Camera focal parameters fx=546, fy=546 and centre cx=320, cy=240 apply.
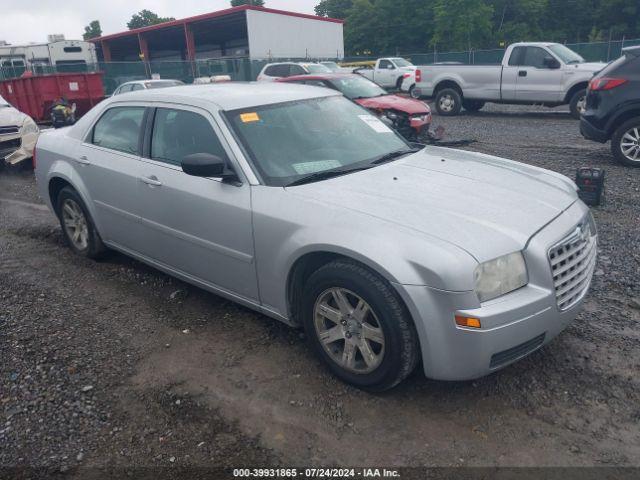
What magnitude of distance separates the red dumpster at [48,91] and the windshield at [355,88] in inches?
417

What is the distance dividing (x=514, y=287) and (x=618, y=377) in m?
1.04

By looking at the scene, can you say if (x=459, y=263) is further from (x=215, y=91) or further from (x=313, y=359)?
(x=215, y=91)

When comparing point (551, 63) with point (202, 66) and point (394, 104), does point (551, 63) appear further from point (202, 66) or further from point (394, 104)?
point (202, 66)

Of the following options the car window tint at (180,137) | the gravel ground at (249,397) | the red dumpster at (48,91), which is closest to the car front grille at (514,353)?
the gravel ground at (249,397)

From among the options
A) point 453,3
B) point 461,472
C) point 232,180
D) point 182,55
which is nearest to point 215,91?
point 232,180

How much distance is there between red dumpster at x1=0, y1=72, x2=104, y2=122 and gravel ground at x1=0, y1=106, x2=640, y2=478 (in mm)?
15022

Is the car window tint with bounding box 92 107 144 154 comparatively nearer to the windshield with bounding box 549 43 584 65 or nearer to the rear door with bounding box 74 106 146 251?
the rear door with bounding box 74 106 146 251

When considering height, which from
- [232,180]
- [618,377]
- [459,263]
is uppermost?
[232,180]

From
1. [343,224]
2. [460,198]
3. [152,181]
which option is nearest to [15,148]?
[152,181]

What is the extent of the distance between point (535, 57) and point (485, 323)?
1362cm

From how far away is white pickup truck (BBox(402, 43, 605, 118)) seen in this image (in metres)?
13.8

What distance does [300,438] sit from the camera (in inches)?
112

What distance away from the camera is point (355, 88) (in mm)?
11914

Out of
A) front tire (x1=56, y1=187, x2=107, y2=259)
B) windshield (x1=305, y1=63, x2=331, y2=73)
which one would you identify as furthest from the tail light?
windshield (x1=305, y1=63, x2=331, y2=73)
